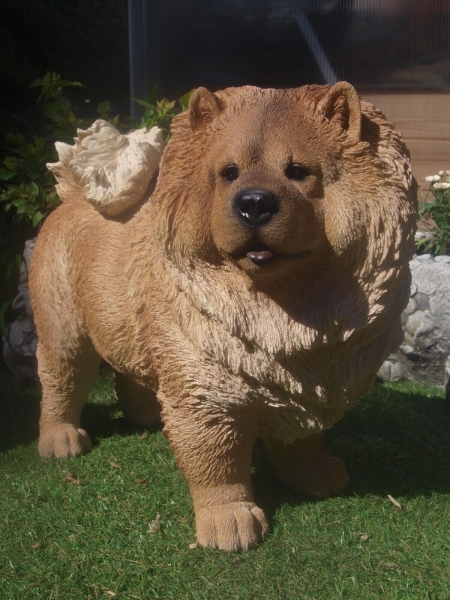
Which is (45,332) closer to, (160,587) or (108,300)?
(108,300)

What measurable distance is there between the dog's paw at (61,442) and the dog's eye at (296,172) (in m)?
1.50

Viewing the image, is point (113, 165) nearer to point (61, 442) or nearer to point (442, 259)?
point (61, 442)

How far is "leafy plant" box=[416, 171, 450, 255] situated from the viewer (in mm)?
3682

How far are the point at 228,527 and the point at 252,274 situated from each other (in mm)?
775

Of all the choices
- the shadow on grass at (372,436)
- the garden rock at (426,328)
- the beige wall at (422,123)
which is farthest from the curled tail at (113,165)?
the beige wall at (422,123)

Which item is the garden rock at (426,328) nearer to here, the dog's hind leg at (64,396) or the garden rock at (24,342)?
the dog's hind leg at (64,396)

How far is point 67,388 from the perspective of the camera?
255cm

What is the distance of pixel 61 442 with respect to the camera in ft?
8.50

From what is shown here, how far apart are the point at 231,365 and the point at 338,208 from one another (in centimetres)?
49

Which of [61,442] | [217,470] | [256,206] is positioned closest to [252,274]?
[256,206]

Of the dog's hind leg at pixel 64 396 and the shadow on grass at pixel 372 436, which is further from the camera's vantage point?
the dog's hind leg at pixel 64 396

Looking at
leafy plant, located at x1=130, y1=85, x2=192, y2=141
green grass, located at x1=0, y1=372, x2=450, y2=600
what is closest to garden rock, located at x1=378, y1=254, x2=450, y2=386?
green grass, located at x1=0, y1=372, x2=450, y2=600

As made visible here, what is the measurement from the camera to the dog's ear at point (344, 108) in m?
1.61

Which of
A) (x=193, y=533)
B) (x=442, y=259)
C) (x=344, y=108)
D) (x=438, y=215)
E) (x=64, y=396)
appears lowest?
(x=193, y=533)
